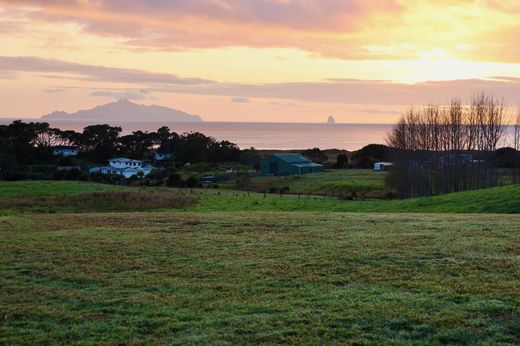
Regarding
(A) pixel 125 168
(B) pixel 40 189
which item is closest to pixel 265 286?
(B) pixel 40 189

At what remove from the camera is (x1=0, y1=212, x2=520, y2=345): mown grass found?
7.50m

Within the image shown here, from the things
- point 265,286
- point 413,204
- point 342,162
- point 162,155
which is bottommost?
point 265,286

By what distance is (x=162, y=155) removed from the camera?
100000 millimetres

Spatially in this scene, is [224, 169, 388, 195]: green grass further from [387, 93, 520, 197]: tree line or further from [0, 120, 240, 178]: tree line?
[0, 120, 240, 178]: tree line

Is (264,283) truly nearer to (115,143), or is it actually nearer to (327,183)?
(327,183)

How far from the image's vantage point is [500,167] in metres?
68.3

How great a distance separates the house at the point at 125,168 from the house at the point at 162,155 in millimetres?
11838

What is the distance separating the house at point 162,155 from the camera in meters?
97.8

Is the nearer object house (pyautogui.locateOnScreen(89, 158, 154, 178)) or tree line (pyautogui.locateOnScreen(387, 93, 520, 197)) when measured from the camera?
→ tree line (pyautogui.locateOnScreen(387, 93, 520, 197))

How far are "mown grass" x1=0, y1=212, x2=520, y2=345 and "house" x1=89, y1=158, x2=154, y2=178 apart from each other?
200ft

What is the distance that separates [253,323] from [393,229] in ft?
33.8

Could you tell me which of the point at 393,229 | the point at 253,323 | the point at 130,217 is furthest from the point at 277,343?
the point at 130,217

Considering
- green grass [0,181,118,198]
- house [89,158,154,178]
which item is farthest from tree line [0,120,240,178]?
green grass [0,181,118,198]

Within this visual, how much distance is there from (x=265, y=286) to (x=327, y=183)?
Result: 52407mm
